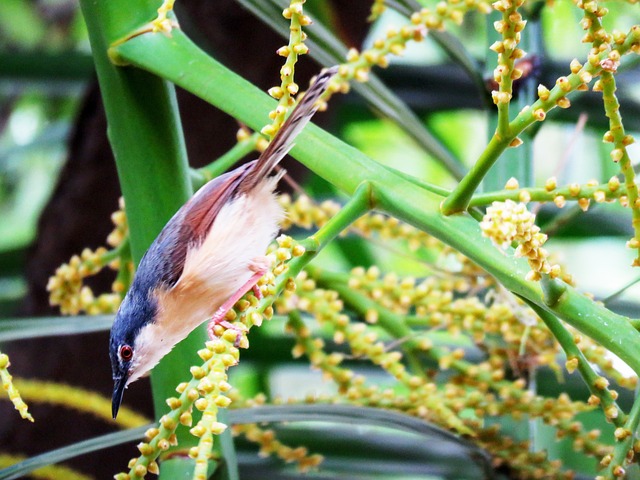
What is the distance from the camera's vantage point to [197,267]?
0.80 metres

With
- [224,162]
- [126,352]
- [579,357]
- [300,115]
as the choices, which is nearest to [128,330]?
[126,352]

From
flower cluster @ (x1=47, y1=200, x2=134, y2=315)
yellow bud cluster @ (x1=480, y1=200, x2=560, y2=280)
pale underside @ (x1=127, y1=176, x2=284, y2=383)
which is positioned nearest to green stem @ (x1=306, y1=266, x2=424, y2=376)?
pale underside @ (x1=127, y1=176, x2=284, y2=383)

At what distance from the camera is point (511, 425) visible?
3.06 ft

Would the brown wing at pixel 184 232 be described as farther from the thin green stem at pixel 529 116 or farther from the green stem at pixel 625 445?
the green stem at pixel 625 445

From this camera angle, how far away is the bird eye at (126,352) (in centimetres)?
78

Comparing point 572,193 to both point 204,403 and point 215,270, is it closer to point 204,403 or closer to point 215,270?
point 204,403

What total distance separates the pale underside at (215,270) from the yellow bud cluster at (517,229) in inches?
13.8

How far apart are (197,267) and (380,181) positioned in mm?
308

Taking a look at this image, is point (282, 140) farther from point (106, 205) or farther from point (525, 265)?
point (106, 205)

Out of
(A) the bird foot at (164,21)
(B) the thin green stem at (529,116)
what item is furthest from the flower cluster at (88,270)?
(B) the thin green stem at (529,116)

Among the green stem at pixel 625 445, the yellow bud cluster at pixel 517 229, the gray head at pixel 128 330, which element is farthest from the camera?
the gray head at pixel 128 330

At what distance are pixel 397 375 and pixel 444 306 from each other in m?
0.08

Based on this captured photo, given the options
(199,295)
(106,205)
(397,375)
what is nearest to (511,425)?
(397,375)

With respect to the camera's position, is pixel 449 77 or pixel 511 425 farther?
pixel 449 77
